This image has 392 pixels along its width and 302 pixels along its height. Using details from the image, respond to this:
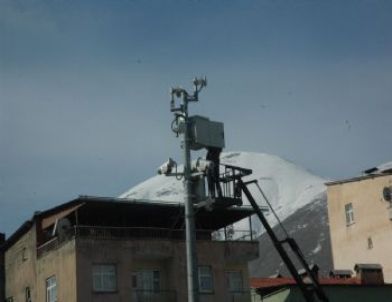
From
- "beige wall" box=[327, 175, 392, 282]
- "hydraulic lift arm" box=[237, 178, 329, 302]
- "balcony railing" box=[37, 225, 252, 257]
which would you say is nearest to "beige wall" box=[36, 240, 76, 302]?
"balcony railing" box=[37, 225, 252, 257]

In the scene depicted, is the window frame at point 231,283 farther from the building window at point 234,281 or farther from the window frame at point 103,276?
the window frame at point 103,276

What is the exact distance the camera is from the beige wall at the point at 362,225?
66562 mm

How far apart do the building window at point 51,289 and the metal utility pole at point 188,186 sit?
24.7 m

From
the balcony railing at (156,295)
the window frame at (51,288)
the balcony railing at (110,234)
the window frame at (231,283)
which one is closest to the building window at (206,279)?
the window frame at (231,283)

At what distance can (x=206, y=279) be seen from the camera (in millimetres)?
50875

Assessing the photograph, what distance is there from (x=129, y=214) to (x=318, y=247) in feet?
448

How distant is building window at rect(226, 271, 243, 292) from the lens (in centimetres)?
5209

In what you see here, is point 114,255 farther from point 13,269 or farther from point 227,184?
point 227,184

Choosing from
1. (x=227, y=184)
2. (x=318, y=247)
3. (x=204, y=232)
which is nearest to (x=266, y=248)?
(x=318, y=247)

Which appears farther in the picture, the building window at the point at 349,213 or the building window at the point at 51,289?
the building window at the point at 349,213

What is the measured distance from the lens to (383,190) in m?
66.8

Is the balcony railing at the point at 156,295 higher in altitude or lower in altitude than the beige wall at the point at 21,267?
lower

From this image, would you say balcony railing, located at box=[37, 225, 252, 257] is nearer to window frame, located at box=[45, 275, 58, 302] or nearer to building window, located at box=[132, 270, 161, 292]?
window frame, located at box=[45, 275, 58, 302]

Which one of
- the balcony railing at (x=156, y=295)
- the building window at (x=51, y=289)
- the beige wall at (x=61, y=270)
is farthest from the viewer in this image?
the building window at (x=51, y=289)
